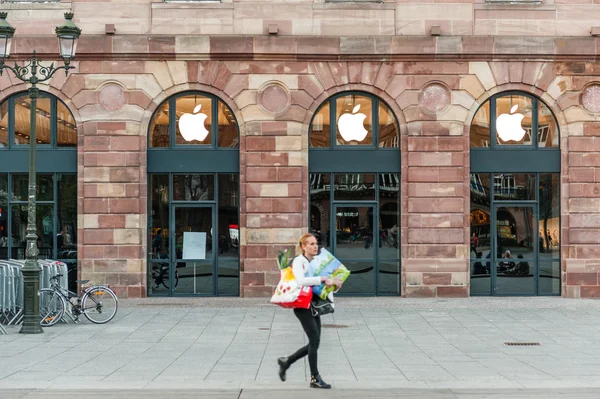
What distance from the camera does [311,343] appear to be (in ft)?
34.8

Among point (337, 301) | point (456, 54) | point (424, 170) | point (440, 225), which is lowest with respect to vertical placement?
point (337, 301)

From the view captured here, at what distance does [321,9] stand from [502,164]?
596 cm

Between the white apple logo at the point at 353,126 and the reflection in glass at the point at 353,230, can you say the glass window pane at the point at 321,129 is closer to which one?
the white apple logo at the point at 353,126

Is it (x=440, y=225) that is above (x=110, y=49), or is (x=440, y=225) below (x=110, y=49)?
below

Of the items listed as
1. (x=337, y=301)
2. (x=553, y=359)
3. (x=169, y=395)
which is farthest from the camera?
(x=337, y=301)

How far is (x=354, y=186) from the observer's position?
2206 centimetres

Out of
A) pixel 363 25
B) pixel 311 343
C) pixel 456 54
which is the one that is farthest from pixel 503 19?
pixel 311 343

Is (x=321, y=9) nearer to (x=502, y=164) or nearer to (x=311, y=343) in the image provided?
(x=502, y=164)

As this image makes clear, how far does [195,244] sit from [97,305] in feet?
16.0

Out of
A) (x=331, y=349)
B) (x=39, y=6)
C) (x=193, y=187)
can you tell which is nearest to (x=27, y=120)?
(x=39, y=6)

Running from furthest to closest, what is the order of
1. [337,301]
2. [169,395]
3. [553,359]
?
[337,301]
[553,359]
[169,395]

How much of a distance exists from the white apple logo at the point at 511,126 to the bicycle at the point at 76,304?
10.6 metres

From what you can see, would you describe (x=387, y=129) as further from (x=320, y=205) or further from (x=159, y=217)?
(x=159, y=217)

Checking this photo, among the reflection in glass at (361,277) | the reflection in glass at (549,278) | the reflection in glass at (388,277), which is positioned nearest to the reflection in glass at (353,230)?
Result: the reflection in glass at (361,277)
